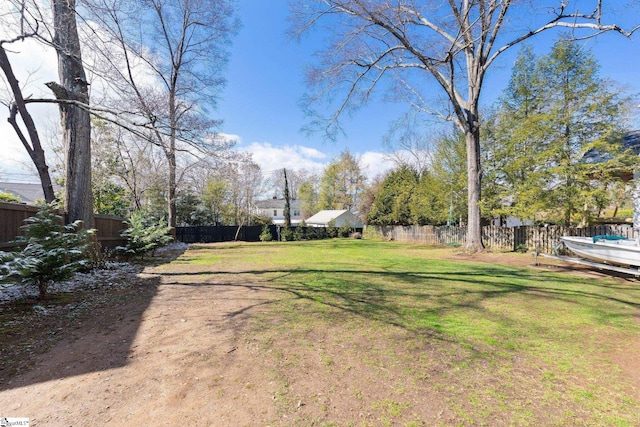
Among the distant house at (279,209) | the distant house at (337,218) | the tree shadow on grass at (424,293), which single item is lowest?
the tree shadow on grass at (424,293)

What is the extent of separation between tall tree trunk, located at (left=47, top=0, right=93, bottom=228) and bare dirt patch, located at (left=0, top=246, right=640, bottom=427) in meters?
3.31

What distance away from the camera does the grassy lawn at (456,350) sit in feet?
6.53

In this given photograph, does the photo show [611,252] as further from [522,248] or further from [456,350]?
[456,350]

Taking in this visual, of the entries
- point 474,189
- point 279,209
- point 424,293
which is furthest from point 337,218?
point 424,293

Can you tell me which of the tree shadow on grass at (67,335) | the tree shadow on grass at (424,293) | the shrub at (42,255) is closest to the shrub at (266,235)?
the tree shadow on grass at (424,293)

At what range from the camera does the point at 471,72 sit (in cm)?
1219

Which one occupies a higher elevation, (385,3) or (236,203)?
(385,3)

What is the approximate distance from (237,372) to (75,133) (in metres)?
6.98

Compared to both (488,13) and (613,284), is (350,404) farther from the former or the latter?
(488,13)

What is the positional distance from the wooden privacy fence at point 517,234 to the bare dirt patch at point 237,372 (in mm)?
9056

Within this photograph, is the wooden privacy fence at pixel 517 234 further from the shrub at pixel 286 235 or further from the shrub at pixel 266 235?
the shrub at pixel 266 235

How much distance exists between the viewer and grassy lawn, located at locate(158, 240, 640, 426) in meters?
1.99

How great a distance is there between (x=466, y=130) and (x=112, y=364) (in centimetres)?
1363

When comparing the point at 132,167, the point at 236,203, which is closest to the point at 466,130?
the point at 132,167
